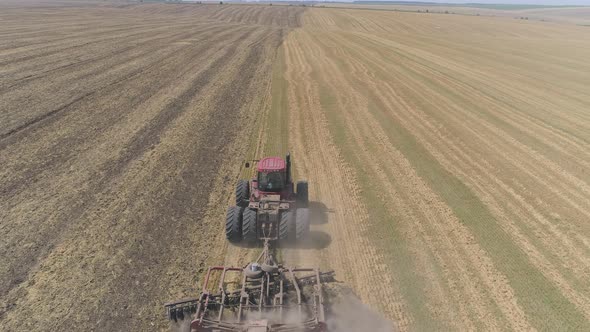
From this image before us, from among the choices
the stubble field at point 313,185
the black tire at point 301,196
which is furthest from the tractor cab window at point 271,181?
the stubble field at point 313,185

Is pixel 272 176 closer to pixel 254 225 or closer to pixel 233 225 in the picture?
pixel 254 225

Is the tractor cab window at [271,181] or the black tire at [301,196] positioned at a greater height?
the tractor cab window at [271,181]

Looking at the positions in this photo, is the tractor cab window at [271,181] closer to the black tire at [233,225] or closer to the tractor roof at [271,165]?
the tractor roof at [271,165]

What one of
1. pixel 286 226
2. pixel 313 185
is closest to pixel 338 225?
pixel 286 226

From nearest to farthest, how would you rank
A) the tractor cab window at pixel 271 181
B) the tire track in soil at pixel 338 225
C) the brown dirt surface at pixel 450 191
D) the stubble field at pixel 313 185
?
1. the stubble field at pixel 313 185
2. the brown dirt surface at pixel 450 191
3. the tire track in soil at pixel 338 225
4. the tractor cab window at pixel 271 181

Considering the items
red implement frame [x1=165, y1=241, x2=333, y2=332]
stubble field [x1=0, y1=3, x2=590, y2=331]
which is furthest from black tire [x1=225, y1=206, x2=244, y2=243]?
red implement frame [x1=165, y1=241, x2=333, y2=332]

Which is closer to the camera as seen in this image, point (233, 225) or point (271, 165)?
point (233, 225)

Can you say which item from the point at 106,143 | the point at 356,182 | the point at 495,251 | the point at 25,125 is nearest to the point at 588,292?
the point at 495,251
